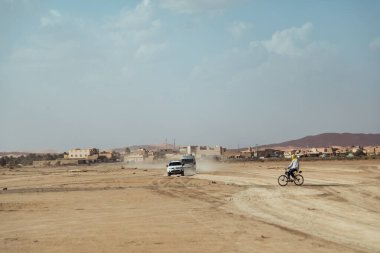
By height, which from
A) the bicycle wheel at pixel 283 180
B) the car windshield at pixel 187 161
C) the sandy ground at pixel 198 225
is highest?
the car windshield at pixel 187 161

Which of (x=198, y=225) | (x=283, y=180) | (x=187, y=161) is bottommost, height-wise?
(x=198, y=225)

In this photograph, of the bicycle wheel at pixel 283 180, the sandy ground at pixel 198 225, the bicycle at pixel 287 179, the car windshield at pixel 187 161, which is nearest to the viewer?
the sandy ground at pixel 198 225

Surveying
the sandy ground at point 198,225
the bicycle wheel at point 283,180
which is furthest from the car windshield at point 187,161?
the sandy ground at point 198,225

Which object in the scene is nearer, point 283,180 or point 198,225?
point 198,225

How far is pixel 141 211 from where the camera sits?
1722 cm

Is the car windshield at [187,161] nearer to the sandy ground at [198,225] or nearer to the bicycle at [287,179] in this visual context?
the bicycle at [287,179]

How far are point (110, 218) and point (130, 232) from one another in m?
3.24

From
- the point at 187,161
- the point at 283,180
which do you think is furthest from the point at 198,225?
the point at 187,161

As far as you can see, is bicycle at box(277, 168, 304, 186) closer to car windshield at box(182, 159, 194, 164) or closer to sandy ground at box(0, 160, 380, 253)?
sandy ground at box(0, 160, 380, 253)

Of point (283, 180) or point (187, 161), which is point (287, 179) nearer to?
point (283, 180)

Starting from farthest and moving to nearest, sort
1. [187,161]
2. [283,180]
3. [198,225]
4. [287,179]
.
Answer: [187,161]
[283,180]
[287,179]
[198,225]

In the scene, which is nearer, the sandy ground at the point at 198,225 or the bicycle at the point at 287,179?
the sandy ground at the point at 198,225

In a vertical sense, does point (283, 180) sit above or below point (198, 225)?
above

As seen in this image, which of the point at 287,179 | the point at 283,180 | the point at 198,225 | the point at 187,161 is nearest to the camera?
the point at 198,225
